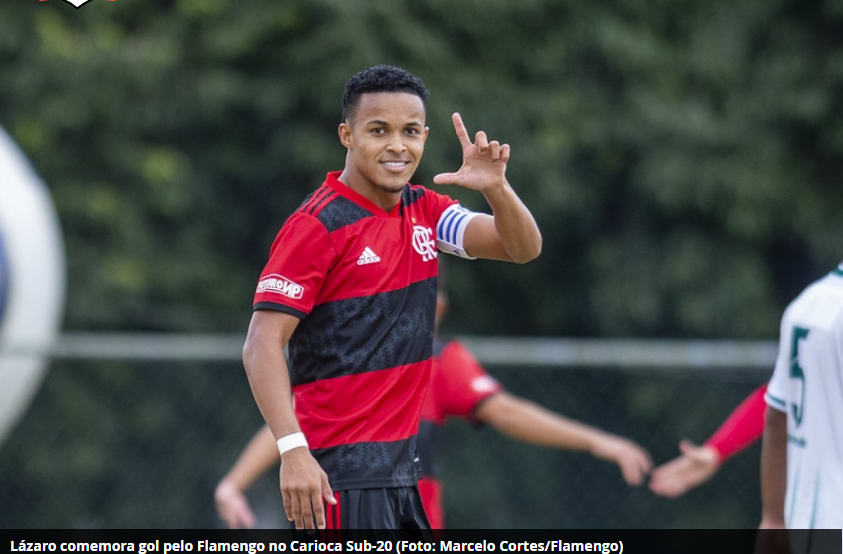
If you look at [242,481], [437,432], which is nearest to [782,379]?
[437,432]

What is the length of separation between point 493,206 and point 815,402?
133 centimetres

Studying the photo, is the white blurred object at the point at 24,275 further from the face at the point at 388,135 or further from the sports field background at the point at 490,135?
the face at the point at 388,135

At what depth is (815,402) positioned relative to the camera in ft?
13.5

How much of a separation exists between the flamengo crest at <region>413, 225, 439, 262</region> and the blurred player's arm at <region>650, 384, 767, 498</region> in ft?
6.30

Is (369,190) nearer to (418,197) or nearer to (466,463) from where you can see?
(418,197)

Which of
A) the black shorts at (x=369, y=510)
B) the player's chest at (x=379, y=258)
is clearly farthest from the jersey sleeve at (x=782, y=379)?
the black shorts at (x=369, y=510)

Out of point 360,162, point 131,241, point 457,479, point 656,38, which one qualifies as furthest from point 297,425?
point 656,38

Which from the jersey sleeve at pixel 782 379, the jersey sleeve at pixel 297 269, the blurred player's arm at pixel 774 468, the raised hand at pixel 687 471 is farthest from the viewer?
the raised hand at pixel 687 471

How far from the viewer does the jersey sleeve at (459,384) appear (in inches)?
225

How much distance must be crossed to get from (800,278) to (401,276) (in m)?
8.04

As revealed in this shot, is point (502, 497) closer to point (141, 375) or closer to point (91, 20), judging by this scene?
point (141, 375)

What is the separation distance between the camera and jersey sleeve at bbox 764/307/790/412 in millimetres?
4246

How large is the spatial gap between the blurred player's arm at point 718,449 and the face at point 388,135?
2.19 m

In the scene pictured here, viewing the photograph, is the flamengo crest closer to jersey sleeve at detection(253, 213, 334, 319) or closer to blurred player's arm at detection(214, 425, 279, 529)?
jersey sleeve at detection(253, 213, 334, 319)
